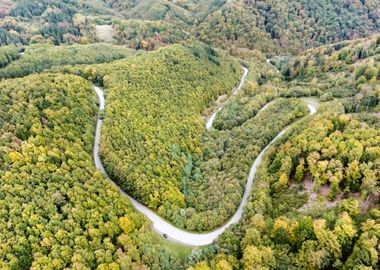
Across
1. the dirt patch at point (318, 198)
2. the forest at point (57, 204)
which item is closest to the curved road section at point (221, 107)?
the forest at point (57, 204)

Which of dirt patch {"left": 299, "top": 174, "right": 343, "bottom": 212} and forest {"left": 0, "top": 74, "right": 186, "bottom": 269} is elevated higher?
dirt patch {"left": 299, "top": 174, "right": 343, "bottom": 212}

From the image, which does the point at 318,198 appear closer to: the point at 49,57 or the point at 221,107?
the point at 221,107

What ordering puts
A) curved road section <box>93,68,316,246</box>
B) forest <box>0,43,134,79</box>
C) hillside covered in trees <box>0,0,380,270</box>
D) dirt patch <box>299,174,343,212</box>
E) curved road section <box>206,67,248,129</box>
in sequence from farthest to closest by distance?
forest <box>0,43,134,79</box>, curved road section <box>206,67,248,129</box>, curved road section <box>93,68,316,246</box>, dirt patch <box>299,174,343,212</box>, hillside covered in trees <box>0,0,380,270</box>

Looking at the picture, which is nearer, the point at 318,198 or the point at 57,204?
the point at 57,204

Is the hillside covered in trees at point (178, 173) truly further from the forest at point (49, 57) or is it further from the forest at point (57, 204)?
the forest at point (49, 57)

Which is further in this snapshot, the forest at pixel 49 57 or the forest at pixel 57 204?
the forest at pixel 49 57

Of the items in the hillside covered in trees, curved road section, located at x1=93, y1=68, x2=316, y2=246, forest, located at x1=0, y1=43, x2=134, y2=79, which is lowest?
forest, located at x1=0, y1=43, x2=134, y2=79

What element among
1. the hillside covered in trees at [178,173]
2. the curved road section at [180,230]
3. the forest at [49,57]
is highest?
the hillside covered in trees at [178,173]

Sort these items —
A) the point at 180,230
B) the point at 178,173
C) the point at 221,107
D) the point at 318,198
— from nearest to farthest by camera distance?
the point at 318,198
the point at 180,230
the point at 178,173
the point at 221,107

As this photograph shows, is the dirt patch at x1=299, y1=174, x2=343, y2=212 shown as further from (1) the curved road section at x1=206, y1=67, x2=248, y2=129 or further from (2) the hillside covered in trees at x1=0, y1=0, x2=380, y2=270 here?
(1) the curved road section at x1=206, y1=67, x2=248, y2=129

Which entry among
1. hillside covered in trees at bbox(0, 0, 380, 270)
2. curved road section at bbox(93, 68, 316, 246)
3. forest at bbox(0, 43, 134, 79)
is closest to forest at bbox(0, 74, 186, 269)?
hillside covered in trees at bbox(0, 0, 380, 270)

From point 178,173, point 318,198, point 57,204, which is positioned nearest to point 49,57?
point 178,173

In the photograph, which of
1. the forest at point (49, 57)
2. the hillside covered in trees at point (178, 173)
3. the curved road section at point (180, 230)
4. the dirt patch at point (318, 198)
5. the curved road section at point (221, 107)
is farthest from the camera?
the forest at point (49, 57)
